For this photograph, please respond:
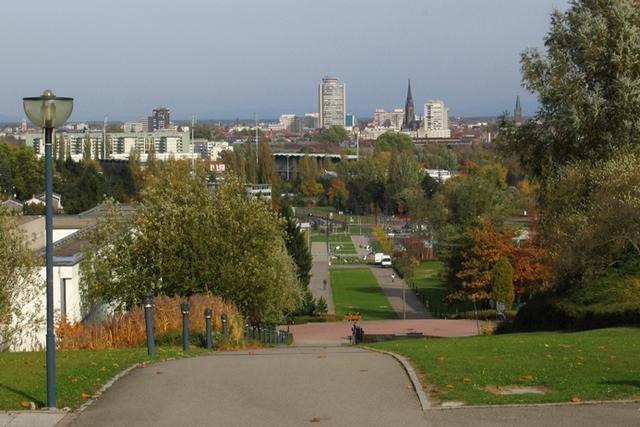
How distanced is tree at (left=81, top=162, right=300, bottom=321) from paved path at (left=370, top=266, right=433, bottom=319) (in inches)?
896

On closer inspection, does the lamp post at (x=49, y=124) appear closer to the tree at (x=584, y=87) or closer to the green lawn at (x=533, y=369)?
the green lawn at (x=533, y=369)

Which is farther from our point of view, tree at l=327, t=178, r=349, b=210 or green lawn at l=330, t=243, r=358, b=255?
tree at l=327, t=178, r=349, b=210

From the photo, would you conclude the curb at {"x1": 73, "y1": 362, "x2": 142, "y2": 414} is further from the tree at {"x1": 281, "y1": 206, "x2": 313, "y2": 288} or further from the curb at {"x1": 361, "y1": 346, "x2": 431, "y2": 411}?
the tree at {"x1": 281, "y1": 206, "x2": 313, "y2": 288}

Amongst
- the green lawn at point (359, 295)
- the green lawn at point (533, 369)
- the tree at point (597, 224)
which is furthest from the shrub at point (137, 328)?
the green lawn at point (359, 295)

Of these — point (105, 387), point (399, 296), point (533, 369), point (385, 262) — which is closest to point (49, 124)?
point (105, 387)

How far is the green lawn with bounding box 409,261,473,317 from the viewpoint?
5366 cm

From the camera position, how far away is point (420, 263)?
81125 mm

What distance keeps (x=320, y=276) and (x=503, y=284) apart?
92.7 ft

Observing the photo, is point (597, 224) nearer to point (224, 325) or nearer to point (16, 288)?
point (224, 325)

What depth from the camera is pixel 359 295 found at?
6203 cm

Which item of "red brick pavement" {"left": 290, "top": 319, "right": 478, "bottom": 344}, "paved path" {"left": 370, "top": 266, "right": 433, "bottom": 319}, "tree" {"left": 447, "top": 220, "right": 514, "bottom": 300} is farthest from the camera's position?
"paved path" {"left": 370, "top": 266, "right": 433, "bottom": 319}

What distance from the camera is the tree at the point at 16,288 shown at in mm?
21234

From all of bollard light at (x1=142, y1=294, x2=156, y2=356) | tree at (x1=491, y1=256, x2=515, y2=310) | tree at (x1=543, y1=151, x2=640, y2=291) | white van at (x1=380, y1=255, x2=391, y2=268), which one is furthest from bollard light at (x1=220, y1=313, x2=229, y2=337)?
white van at (x1=380, y1=255, x2=391, y2=268)

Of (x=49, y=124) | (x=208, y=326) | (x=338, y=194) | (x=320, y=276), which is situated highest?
(x=338, y=194)
